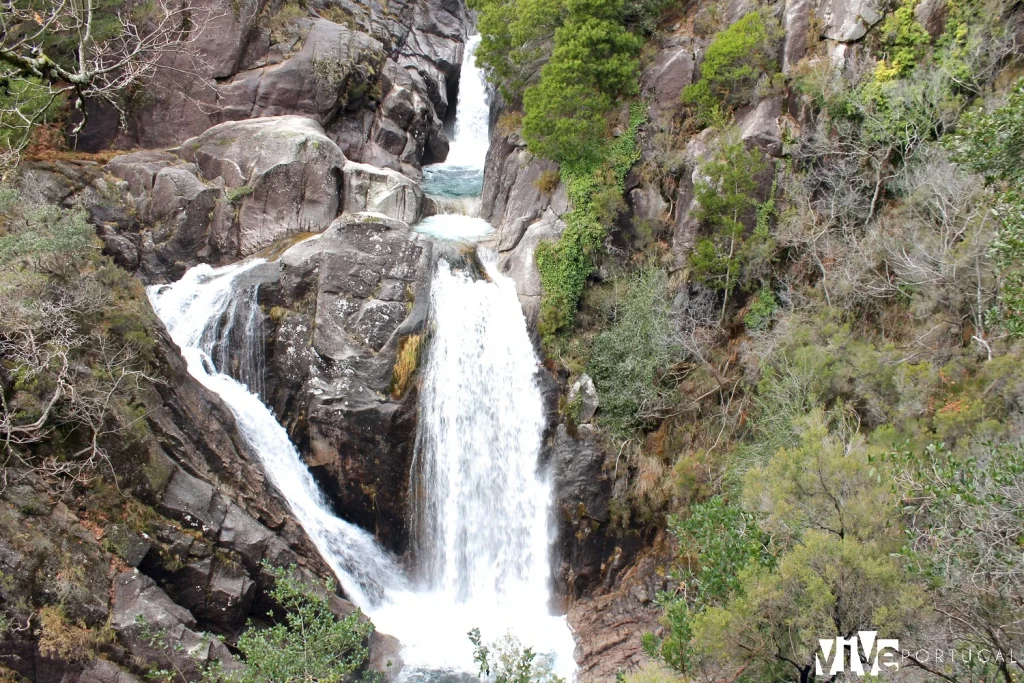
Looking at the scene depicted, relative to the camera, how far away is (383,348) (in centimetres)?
1562

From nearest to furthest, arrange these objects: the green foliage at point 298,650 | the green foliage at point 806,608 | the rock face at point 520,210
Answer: the green foliage at point 806,608
the green foliage at point 298,650
the rock face at point 520,210

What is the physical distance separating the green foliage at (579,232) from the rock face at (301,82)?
827 centimetres

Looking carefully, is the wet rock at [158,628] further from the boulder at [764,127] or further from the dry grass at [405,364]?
the boulder at [764,127]

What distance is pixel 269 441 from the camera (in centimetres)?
1482

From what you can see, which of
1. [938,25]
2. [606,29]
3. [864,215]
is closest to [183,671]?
[864,215]

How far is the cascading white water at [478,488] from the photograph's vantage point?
15.3 m

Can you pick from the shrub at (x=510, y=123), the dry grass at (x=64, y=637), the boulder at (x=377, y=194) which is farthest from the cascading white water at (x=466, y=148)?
the dry grass at (x=64, y=637)

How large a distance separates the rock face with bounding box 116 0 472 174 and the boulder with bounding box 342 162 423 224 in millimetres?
3502

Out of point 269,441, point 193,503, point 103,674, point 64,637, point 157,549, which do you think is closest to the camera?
point 64,637

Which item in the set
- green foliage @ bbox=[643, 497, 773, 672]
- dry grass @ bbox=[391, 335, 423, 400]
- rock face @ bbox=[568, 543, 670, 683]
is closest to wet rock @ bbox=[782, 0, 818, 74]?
dry grass @ bbox=[391, 335, 423, 400]

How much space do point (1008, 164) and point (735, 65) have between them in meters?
9.87

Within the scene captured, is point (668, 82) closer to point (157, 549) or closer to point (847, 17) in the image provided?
point (847, 17)

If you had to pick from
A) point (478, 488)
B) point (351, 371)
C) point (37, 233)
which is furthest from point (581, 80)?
point (37, 233)

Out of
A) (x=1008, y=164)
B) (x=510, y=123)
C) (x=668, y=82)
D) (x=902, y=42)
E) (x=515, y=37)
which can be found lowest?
(x=1008, y=164)
